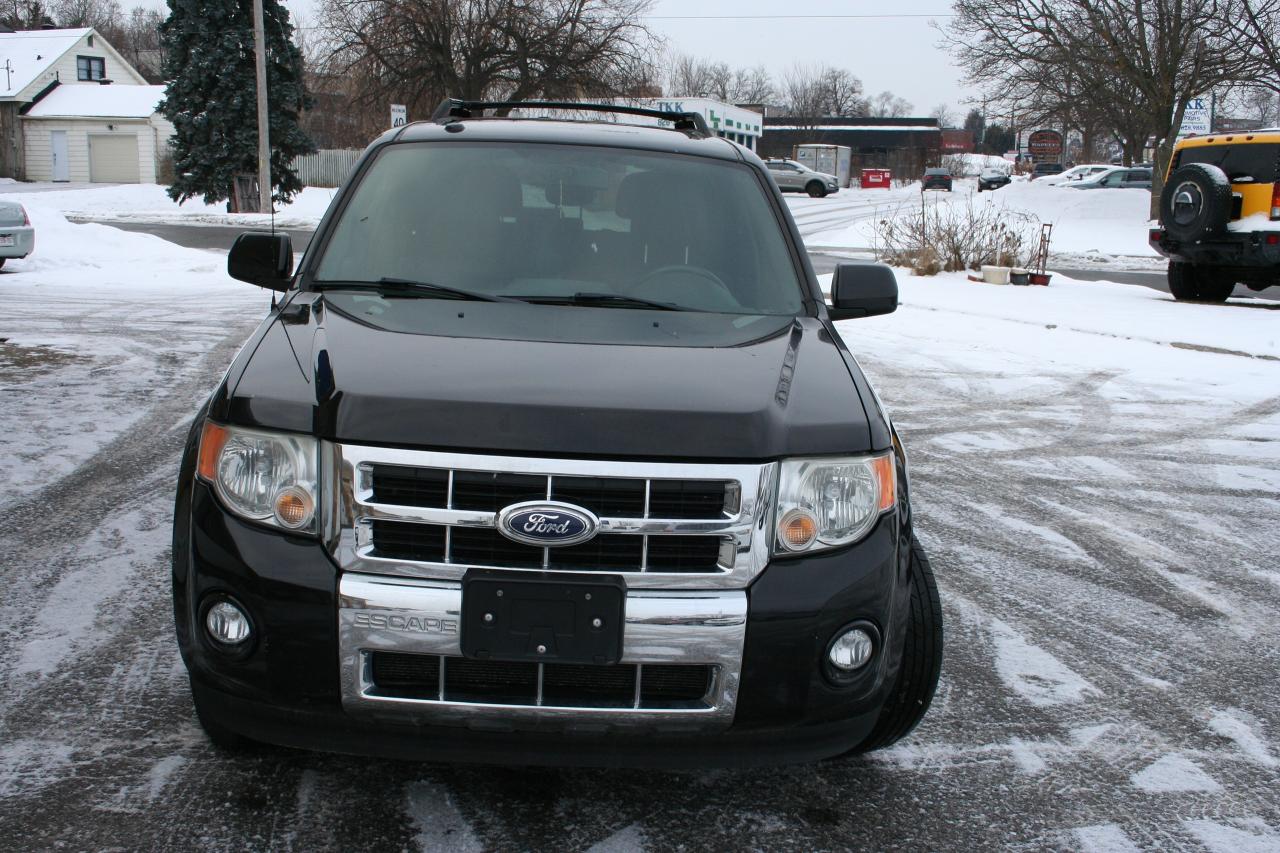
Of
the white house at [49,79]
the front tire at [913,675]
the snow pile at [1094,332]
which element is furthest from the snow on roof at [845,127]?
the front tire at [913,675]

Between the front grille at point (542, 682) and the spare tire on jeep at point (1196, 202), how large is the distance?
13.2 meters

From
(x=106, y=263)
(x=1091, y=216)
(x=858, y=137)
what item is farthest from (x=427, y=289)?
(x=858, y=137)

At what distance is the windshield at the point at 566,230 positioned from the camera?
3459 millimetres

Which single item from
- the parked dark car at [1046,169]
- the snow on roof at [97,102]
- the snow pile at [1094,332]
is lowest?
the snow pile at [1094,332]

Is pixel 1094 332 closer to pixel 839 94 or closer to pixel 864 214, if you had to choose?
pixel 864 214

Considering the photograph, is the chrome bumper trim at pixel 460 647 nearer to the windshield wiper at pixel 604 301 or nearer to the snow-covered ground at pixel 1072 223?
the windshield wiper at pixel 604 301

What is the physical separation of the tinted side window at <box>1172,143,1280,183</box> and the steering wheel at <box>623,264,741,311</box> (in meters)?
12.6

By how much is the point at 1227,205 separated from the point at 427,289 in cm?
1280

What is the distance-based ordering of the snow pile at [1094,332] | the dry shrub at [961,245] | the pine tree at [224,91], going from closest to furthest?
the snow pile at [1094,332], the dry shrub at [961,245], the pine tree at [224,91]

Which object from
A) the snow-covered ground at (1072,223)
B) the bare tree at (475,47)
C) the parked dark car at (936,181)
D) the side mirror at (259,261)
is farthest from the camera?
the parked dark car at (936,181)

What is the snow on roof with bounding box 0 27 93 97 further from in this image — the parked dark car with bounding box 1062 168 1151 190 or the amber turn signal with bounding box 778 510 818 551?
the amber turn signal with bounding box 778 510 818 551

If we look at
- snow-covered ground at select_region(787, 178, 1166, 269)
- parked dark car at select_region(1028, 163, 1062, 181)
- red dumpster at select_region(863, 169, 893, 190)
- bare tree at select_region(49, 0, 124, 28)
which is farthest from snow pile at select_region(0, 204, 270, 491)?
bare tree at select_region(49, 0, 124, 28)

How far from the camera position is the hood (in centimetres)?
239

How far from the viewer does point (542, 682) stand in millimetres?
2426
